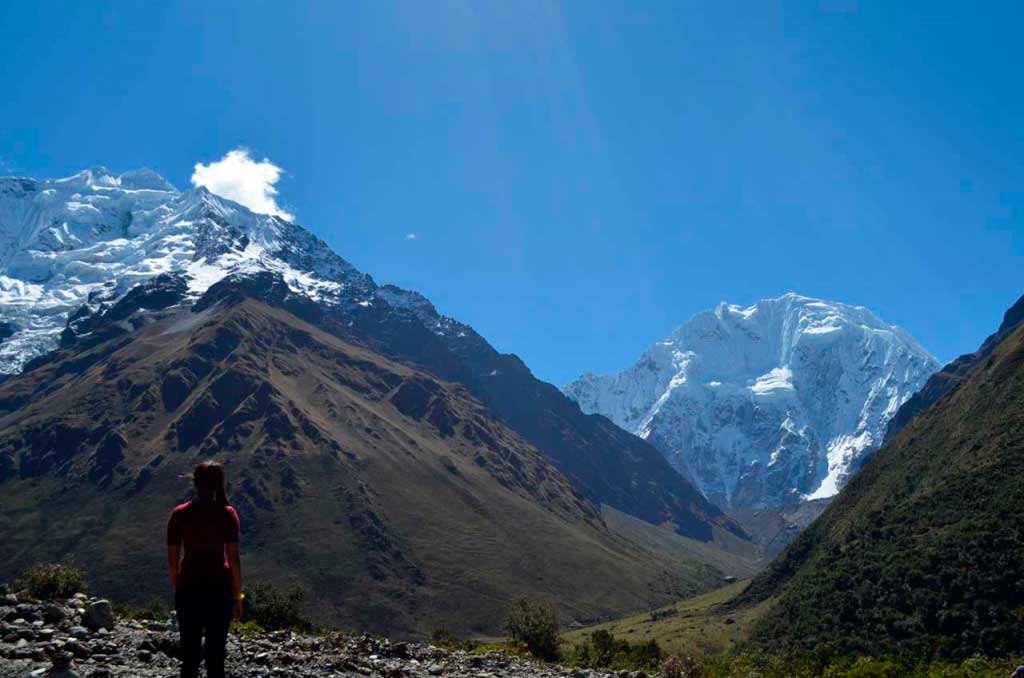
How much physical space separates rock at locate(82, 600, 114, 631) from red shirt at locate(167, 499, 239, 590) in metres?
9.49

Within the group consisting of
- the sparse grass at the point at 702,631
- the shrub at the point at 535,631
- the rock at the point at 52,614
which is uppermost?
the rock at the point at 52,614

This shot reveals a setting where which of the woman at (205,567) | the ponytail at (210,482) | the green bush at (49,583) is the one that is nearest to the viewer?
the woman at (205,567)

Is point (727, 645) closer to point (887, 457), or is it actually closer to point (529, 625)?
point (887, 457)

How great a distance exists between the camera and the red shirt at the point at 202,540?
1257 centimetres

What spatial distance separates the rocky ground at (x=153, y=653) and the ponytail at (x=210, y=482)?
179 inches

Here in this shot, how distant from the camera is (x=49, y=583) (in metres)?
25.1

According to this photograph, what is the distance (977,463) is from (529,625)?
78.8 metres

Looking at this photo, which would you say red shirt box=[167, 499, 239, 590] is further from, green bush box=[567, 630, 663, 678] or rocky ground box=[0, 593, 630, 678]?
green bush box=[567, 630, 663, 678]

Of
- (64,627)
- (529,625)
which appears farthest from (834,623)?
(64,627)

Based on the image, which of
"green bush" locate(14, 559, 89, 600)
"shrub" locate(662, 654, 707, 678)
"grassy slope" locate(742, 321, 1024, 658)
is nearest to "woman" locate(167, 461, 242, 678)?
"green bush" locate(14, 559, 89, 600)

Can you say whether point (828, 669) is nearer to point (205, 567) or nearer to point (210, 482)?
point (205, 567)

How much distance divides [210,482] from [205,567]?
1316mm

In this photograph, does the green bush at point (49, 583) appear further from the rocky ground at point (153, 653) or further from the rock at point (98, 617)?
the rock at point (98, 617)

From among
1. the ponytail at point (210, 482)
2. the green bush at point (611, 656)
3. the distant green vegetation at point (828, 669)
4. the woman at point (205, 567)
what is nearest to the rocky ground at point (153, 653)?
the distant green vegetation at point (828, 669)
